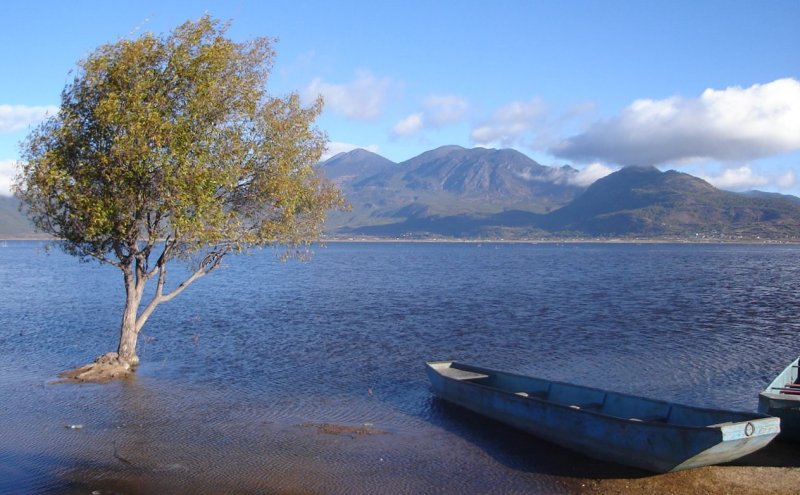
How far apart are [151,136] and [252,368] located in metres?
11.5

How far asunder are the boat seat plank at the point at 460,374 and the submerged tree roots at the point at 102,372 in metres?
13.5

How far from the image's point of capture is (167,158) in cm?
2538

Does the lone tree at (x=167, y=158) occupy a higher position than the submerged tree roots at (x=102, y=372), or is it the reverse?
the lone tree at (x=167, y=158)

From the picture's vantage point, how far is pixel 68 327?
140 feet

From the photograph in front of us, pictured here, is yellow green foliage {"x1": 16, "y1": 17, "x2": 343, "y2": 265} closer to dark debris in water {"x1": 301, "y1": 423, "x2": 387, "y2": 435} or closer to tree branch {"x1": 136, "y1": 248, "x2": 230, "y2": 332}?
tree branch {"x1": 136, "y1": 248, "x2": 230, "y2": 332}

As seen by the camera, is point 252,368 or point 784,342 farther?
point 784,342

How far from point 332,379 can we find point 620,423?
14.3m

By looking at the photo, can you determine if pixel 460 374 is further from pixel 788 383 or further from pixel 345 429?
pixel 788 383

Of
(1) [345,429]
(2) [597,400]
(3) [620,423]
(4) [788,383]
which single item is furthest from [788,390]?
(1) [345,429]

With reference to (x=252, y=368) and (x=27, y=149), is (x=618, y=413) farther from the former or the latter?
(x=27, y=149)

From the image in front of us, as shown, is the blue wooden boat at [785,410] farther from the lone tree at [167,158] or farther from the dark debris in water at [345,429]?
the lone tree at [167,158]

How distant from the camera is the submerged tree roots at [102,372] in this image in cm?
2755

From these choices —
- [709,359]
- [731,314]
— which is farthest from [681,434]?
[731,314]

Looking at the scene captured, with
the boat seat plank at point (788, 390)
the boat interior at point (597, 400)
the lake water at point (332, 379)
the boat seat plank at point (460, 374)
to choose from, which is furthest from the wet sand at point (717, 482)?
the boat seat plank at point (460, 374)
